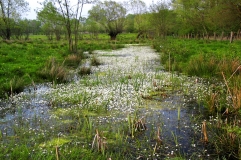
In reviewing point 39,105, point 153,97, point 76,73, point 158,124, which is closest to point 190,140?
point 158,124

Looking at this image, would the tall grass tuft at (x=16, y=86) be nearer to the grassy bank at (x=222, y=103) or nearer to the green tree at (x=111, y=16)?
the grassy bank at (x=222, y=103)

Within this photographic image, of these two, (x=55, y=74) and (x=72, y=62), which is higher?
(x=72, y=62)

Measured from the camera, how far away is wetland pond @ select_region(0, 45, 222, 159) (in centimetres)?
546

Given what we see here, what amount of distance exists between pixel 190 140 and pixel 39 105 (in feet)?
19.6

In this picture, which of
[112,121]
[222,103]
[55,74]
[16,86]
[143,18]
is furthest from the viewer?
[143,18]

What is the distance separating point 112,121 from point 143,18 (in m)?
62.7

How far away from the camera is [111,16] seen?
6806cm

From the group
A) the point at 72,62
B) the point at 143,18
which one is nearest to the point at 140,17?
the point at 143,18

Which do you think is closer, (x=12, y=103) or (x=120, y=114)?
(x=120, y=114)

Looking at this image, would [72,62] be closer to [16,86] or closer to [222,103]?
[16,86]

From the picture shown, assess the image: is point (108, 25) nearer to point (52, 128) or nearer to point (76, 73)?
point (76, 73)

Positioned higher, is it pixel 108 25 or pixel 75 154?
pixel 108 25

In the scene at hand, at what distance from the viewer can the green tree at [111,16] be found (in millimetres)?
66625

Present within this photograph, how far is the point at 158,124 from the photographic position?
695 centimetres
